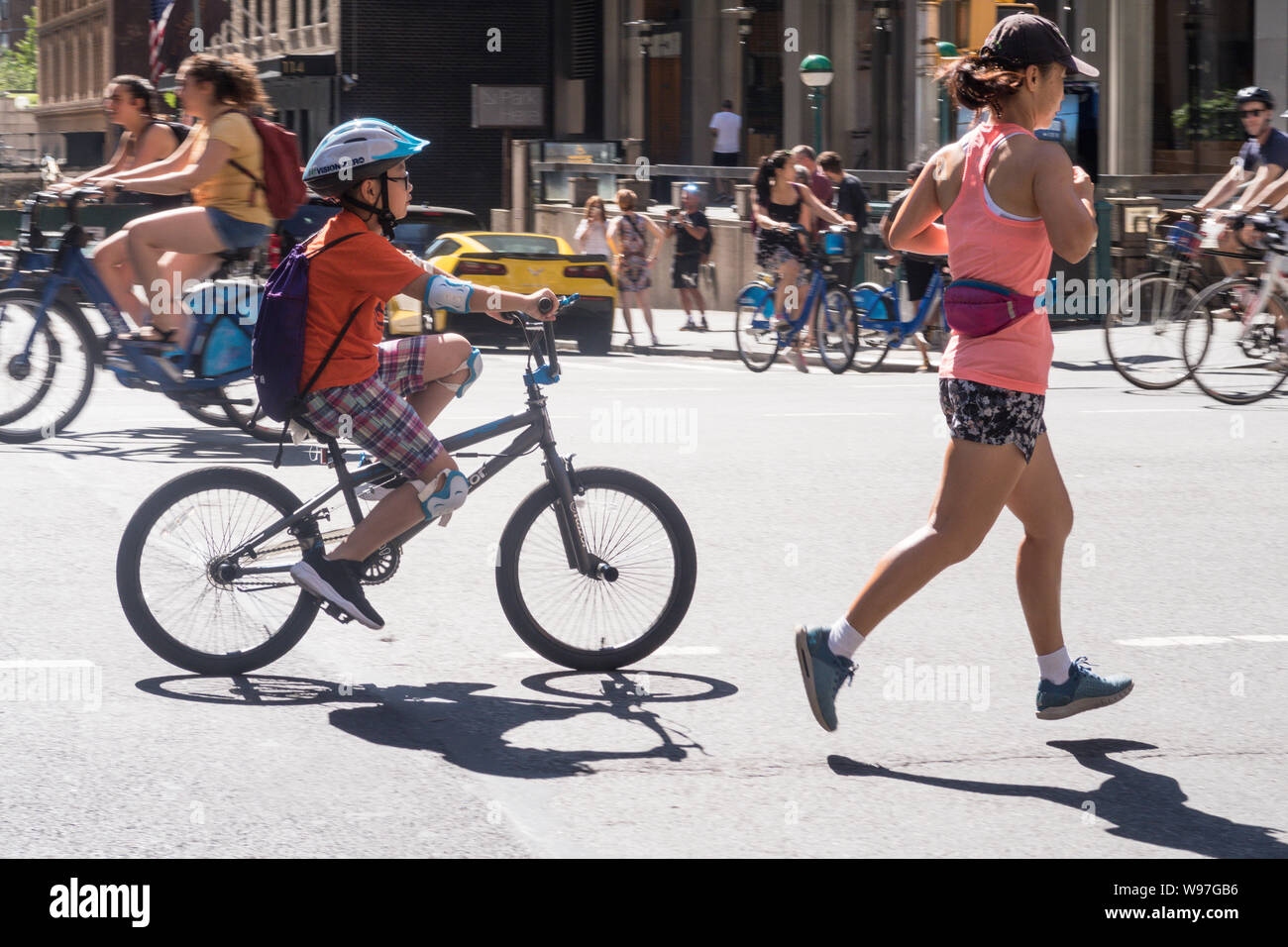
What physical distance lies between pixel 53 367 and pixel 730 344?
11749 mm

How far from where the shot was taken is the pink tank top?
4.91 meters

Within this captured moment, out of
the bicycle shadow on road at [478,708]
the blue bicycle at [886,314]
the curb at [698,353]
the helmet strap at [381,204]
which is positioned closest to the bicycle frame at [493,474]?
the bicycle shadow on road at [478,708]

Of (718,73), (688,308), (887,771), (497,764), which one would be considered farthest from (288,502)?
(718,73)

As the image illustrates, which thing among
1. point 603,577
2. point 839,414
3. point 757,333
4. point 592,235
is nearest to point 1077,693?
point 603,577

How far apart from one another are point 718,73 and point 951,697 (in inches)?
1305

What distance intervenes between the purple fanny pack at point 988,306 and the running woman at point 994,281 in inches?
0.8

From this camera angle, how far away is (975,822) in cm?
444

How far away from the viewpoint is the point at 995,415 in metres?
4.93

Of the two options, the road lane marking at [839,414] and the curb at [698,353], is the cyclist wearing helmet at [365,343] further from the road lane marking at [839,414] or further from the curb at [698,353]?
the curb at [698,353]

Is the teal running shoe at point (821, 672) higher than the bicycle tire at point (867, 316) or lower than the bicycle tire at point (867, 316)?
lower

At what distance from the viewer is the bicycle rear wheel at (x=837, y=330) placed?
54.0 feet

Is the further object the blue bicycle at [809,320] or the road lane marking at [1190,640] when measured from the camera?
the blue bicycle at [809,320]

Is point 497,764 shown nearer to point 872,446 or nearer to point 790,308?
point 872,446

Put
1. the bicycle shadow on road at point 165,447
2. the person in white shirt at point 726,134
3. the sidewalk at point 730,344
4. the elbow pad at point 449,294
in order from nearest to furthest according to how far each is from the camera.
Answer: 1. the elbow pad at point 449,294
2. the bicycle shadow on road at point 165,447
3. the sidewalk at point 730,344
4. the person in white shirt at point 726,134
